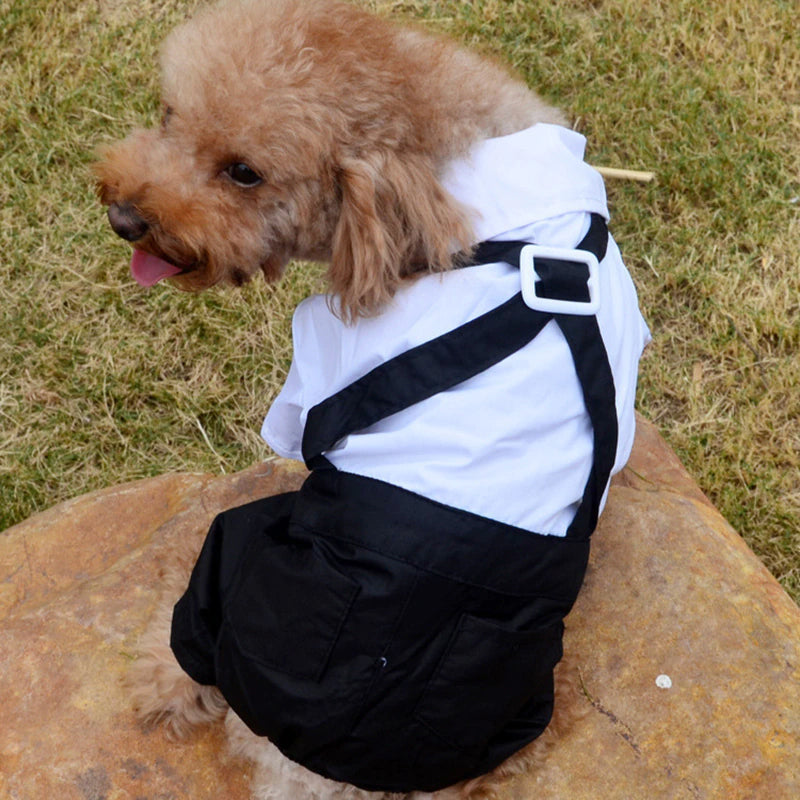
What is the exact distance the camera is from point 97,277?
2918mm

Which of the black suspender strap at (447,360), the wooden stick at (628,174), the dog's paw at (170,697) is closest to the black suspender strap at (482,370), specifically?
the black suspender strap at (447,360)

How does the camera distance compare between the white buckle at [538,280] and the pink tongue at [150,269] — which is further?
the pink tongue at [150,269]

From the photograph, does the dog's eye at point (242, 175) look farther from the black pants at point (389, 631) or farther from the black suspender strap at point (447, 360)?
the black pants at point (389, 631)

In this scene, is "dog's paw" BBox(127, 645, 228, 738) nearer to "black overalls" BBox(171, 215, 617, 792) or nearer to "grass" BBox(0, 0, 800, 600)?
"black overalls" BBox(171, 215, 617, 792)

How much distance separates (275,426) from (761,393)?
63.7 inches

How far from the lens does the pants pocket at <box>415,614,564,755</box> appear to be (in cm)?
138

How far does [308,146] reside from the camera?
141cm

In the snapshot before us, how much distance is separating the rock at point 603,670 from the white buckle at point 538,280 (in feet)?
2.13

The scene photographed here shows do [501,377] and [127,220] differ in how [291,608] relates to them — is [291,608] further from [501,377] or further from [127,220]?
[127,220]

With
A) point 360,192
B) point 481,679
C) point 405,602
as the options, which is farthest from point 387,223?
point 481,679

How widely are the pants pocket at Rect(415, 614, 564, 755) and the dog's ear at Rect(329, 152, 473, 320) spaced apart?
52cm

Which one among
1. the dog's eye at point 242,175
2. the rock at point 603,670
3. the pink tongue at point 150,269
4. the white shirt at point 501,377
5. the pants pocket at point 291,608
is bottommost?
the rock at point 603,670

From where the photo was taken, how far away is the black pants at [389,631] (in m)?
1.35

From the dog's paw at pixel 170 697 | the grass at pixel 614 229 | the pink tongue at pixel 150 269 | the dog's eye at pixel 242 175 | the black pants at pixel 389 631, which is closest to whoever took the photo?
the black pants at pixel 389 631
